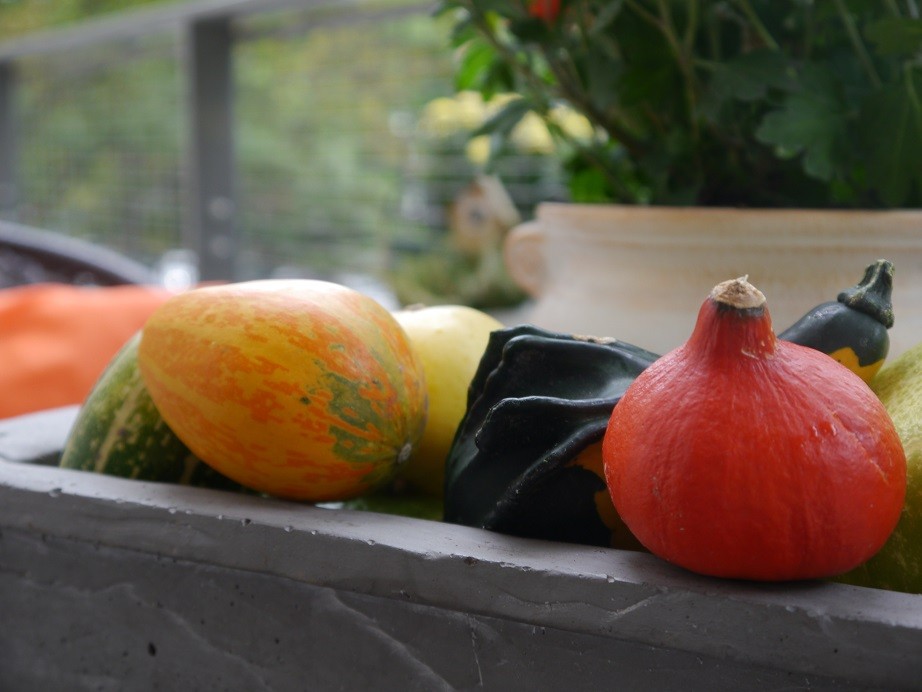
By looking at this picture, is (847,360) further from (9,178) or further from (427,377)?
(9,178)

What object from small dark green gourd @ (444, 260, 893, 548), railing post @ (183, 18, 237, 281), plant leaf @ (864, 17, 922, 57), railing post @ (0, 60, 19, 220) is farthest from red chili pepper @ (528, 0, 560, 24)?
railing post @ (0, 60, 19, 220)

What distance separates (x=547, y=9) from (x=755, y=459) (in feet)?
1.57

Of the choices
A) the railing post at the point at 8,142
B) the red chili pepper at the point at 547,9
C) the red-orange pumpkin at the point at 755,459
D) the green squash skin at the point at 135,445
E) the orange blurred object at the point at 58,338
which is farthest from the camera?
the railing post at the point at 8,142

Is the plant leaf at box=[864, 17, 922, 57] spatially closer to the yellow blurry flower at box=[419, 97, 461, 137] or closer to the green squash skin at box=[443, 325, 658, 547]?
the green squash skin at box=[443, 325, 658, 547]

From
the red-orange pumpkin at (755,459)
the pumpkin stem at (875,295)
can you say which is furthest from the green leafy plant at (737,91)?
the red-orange pumpkin at (755,459)

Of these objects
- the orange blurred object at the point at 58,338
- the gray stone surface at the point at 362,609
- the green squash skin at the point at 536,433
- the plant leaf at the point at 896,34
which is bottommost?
the orange blurred object at the point at 58,338

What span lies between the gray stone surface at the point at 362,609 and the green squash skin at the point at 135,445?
1.6 inches

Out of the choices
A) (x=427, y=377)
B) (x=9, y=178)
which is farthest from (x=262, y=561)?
(x=9, y=178)

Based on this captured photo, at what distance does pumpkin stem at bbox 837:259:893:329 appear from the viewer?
51cm

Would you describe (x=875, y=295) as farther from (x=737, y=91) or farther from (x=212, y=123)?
(x=212, y=123)

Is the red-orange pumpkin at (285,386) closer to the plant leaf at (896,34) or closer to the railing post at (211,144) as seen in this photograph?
the plant leaf at (896,34)

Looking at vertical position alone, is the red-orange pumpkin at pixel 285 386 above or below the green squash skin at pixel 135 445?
above

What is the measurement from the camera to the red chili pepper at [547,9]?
772 mm

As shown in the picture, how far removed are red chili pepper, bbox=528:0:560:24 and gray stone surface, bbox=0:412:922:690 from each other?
43 centimetres
